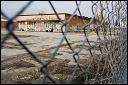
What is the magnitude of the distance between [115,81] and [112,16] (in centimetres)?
55

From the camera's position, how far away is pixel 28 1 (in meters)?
0.57

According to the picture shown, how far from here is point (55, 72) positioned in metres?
2.92

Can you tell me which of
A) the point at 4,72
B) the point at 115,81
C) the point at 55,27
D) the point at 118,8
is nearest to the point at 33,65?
the point at 4,72

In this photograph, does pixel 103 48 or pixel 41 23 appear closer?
pixel 103 48

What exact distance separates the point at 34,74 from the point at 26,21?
992 inches

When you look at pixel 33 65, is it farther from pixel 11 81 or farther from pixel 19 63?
pixel 11 81

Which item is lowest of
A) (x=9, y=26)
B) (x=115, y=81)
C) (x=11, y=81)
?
(x=11, y=81)

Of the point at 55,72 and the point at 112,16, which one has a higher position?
the point at 112,16

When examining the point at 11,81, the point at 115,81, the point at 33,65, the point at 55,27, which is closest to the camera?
the point at 115,81

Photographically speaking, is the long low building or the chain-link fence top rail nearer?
the chain-link fence top rail

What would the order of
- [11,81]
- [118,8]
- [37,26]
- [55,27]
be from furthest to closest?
[37,26] < [55,27] < [11,81] < [118,8]

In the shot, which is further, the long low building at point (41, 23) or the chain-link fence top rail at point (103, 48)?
the long low building at point (41, 23)

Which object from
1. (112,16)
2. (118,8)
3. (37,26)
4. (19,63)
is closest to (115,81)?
→ (112,16)

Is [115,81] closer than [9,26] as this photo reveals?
No
